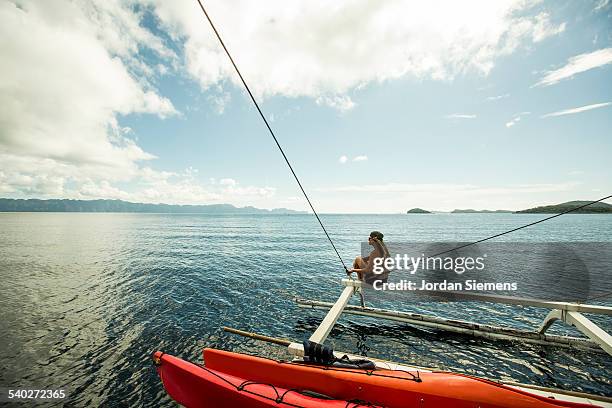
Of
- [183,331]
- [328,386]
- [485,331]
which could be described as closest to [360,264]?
[485,331]

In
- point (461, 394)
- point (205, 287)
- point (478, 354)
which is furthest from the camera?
point (205, 287)

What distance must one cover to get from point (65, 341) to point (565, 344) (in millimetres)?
20897

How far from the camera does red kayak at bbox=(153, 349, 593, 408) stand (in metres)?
4.66

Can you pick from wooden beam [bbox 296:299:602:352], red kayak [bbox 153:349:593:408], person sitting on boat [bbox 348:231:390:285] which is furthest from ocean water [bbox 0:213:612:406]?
red kayak [bbox 153:349:593:408]

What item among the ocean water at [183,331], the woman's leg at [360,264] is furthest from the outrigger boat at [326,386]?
the woman's leg at [360,264]

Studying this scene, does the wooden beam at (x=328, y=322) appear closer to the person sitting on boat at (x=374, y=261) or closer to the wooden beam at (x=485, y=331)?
the person sitting on boat at (x=374, y=261)

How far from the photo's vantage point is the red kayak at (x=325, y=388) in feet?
15.3

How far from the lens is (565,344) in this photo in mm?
10109

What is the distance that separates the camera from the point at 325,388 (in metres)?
5.40

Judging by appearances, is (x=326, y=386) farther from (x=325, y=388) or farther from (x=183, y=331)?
(x=183, y=331)

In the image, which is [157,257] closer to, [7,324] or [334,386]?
[7,324]

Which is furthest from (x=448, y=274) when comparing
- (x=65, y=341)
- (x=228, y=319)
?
(x=65, y=341)

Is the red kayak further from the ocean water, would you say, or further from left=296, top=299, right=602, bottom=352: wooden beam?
left=296, top=299, right=602, bottom=352: wooden beam

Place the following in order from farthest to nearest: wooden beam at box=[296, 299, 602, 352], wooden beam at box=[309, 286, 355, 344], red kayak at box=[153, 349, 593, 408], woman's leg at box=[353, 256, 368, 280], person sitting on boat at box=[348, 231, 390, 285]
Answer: woman's leg at box=[353, 256, 368, 280] → person sitting on boat at box=[348, 231, 390, 285] → wooden beam at box=[296, 299, 602, 352] → wooden beam at box=[309, 286, 355, 344] → red kayak at box=[153, 349, 593, 408]
